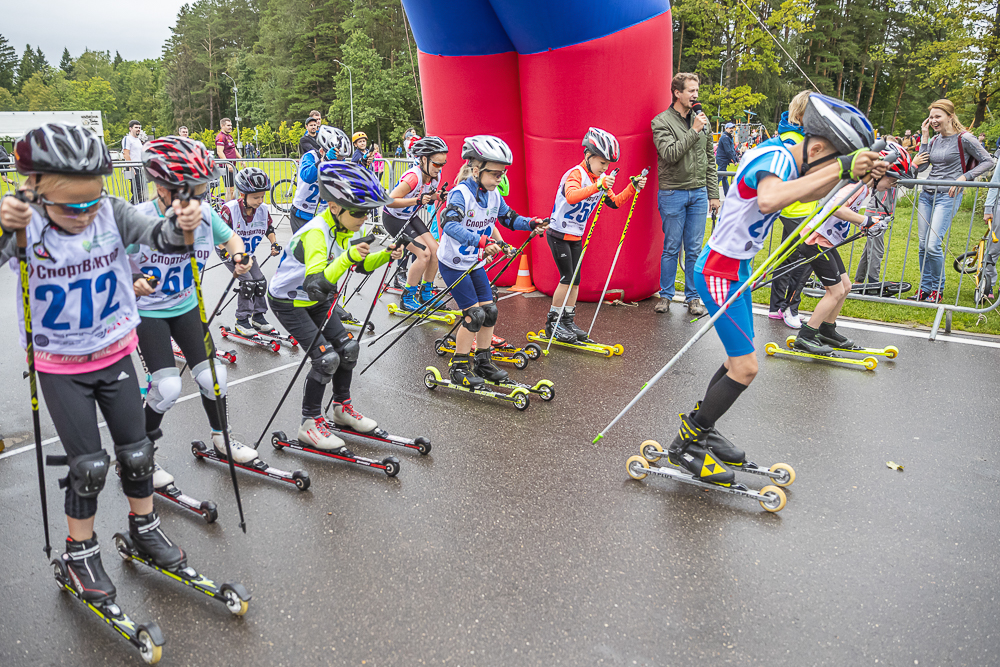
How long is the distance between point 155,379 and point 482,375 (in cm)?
295

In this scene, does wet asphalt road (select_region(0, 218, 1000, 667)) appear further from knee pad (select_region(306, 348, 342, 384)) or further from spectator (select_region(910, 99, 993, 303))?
spectator (select_region(910, 99, 993, 303))

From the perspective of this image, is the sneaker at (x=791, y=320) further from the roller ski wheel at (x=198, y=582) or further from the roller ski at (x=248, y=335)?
the roller ski wheel at (x=198, y=582)

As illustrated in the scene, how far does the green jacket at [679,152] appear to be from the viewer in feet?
27.1

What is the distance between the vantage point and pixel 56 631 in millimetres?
3098

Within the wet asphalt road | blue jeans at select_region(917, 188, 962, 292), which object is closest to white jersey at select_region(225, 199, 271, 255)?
the wet asphalt road

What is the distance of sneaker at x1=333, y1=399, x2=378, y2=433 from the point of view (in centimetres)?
510

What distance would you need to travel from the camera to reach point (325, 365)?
15.1 feet

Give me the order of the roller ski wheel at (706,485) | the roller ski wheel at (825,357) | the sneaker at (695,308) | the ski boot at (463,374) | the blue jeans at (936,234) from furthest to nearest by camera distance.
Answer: the sneaker at (695,308)
the blue jeans at (936,234)
the roller ski wheel at (825,357)
the ski boot at (463,374)
the roller ski wheel at (706,485)

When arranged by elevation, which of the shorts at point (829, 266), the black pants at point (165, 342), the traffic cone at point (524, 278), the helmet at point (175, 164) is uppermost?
the helmet at point (175, 164)

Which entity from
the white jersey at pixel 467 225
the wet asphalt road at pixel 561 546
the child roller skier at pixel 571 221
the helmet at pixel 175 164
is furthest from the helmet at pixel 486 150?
the helmet at pixel 175 164

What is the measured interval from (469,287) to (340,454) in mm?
1936

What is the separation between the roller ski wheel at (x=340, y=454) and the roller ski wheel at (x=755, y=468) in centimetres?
170

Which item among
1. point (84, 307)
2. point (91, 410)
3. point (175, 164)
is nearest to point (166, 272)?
point (175, 164)

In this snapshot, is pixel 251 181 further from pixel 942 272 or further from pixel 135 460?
pixel 942 272
